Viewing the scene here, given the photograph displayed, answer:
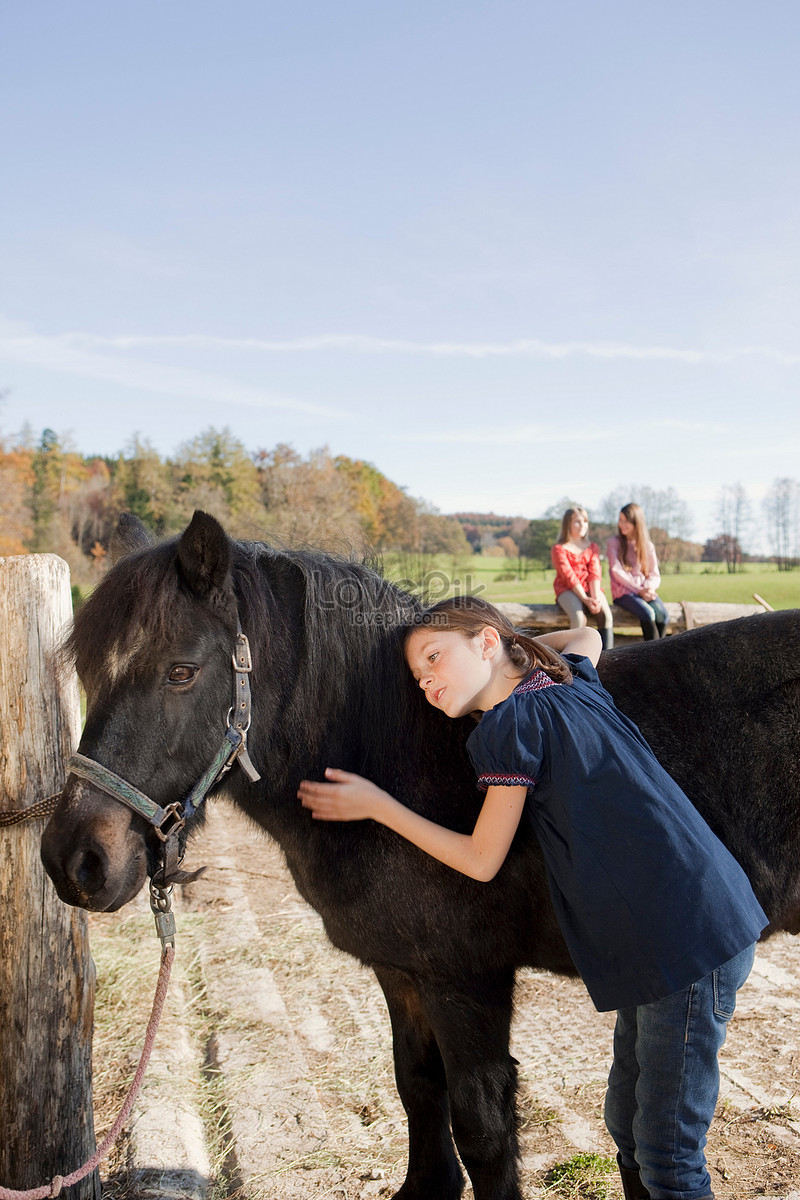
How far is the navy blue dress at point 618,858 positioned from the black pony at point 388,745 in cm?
37

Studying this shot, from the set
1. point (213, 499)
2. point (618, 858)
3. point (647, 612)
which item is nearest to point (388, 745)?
point (618, 858)

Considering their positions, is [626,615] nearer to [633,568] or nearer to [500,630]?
[633,568]

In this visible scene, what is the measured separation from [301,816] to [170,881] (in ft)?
1.30

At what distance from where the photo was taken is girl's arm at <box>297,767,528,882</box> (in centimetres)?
170

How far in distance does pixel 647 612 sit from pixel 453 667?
7041mm

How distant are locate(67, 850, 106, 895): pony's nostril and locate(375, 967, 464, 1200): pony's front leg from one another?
1.04 meters

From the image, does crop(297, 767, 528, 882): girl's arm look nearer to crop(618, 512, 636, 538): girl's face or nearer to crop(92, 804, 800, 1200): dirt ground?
crop(92, 804, 800, 1200): dirt ground

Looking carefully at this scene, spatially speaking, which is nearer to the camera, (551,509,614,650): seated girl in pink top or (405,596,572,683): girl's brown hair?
(405,596,572,683): girl's brown hair

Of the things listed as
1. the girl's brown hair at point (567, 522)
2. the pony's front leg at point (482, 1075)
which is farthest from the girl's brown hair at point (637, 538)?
the pony's front leg at point (482, 1075)

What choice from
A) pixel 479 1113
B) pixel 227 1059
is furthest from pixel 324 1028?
pixel 479 1113

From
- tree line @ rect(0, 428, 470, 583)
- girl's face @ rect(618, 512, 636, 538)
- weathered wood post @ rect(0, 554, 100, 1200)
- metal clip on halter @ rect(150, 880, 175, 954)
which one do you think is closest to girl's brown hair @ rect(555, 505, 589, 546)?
girl's face @ rect(618, 512, 636, 538)

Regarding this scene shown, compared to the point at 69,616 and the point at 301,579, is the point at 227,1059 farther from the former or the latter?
the point at 301,579

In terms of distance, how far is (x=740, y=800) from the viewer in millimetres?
2113

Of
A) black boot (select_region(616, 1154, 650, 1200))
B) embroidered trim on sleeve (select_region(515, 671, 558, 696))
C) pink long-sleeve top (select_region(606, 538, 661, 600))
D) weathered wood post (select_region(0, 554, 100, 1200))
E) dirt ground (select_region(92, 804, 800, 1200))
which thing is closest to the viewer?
embroidered trim on sleeve (select_region(515, 671, 558, 696))
